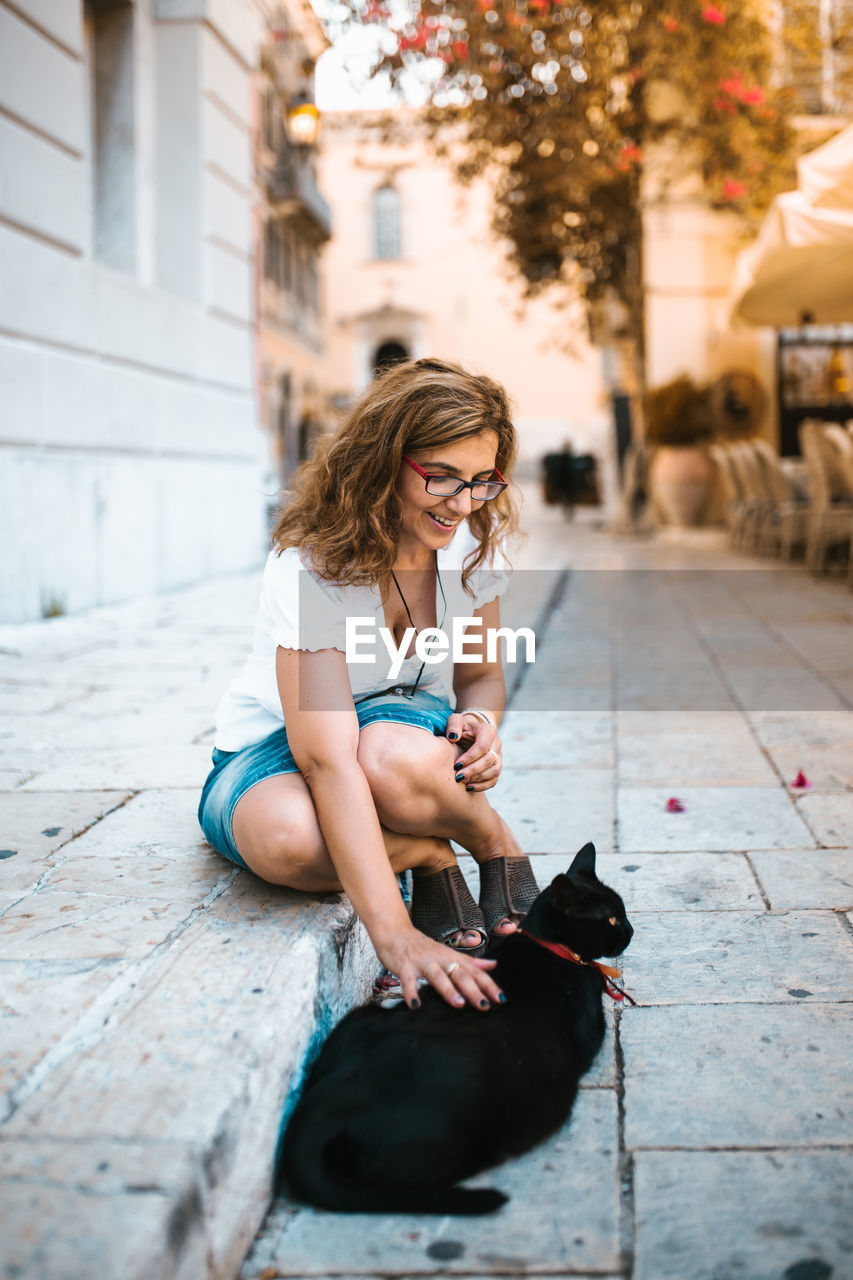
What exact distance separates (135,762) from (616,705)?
6.61ft

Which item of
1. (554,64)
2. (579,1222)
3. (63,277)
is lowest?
(579,1222)

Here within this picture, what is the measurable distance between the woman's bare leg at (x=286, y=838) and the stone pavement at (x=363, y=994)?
57mm

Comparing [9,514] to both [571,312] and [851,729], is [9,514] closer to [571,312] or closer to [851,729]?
[851,729]

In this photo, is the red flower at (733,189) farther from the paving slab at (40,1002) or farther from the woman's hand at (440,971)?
the paving slab at (40,1002)

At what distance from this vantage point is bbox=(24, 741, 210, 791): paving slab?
3127mm

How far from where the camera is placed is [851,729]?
4.00 meters

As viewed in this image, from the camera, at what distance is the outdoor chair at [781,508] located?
9633 mm

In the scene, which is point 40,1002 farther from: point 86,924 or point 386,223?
point 386,223

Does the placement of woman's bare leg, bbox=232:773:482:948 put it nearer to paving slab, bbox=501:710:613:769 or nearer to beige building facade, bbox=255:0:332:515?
paving slab, bbox=501:710:613:769

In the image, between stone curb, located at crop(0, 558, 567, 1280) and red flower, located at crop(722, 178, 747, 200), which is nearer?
stone curb, located at crop(0, 558, 567, 1280)

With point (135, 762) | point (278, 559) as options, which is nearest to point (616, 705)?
point (135, 762)

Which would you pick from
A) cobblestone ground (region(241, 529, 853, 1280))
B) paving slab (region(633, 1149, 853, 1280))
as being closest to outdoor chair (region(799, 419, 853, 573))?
cobblestone ground (region(241, 529, 853, 1280))

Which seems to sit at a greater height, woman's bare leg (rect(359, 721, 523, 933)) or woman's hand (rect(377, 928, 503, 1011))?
woman's bare leg (rect(359, 721, 523, 933))

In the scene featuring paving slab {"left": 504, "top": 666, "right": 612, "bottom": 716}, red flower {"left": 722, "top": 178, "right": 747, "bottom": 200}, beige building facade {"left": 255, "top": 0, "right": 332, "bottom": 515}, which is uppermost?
beige building facade {"left": 255, "top": 0, "right": 332, "bottom": 515}
